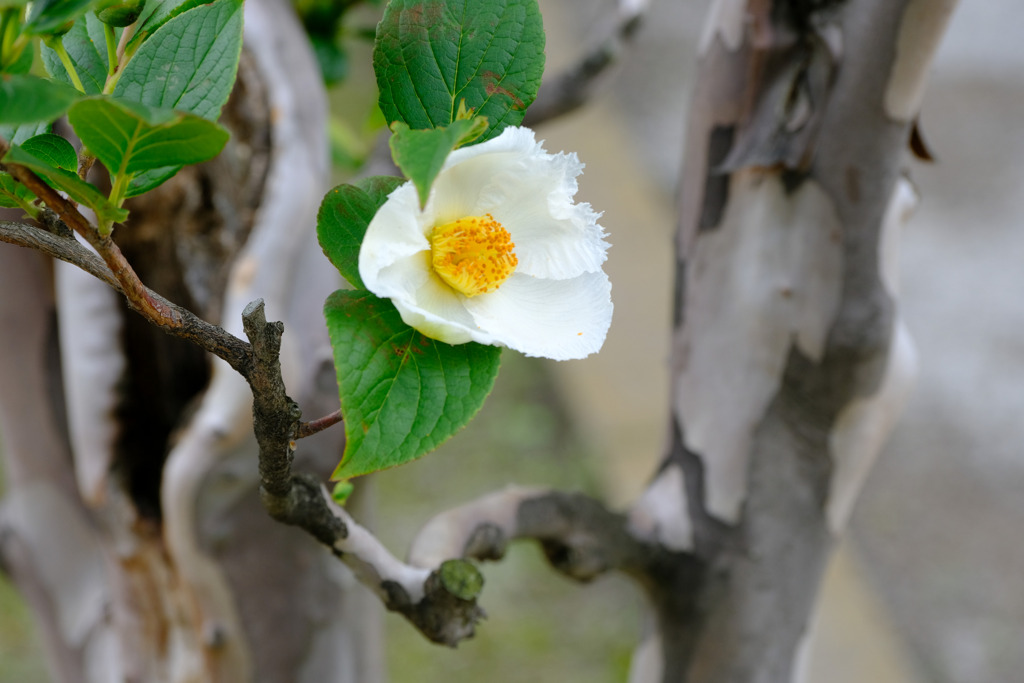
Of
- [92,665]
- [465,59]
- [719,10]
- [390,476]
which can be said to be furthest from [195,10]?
[390,476]

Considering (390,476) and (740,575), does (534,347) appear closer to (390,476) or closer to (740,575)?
(740,575)

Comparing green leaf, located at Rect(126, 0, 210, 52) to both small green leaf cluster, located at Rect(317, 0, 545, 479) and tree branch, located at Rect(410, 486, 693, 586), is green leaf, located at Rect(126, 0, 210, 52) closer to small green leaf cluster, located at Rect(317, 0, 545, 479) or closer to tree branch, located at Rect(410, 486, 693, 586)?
small green leaf cluster, located at Rect(317, 0, 545, 479)

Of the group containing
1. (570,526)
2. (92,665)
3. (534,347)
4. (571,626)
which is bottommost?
(571,626)

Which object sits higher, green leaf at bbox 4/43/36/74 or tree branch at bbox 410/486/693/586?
green leaf at bbox 4/43/36/74

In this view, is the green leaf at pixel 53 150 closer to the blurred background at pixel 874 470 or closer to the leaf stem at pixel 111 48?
the leaf stem at pixel 111 48

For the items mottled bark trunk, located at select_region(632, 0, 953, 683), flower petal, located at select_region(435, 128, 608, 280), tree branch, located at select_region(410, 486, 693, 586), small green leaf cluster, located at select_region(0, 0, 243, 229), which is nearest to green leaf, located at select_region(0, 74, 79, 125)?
small green leaf cluster, located at select_region(0, 0, 243, 229)

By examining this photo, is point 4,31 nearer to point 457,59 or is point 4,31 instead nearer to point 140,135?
point 140,135
